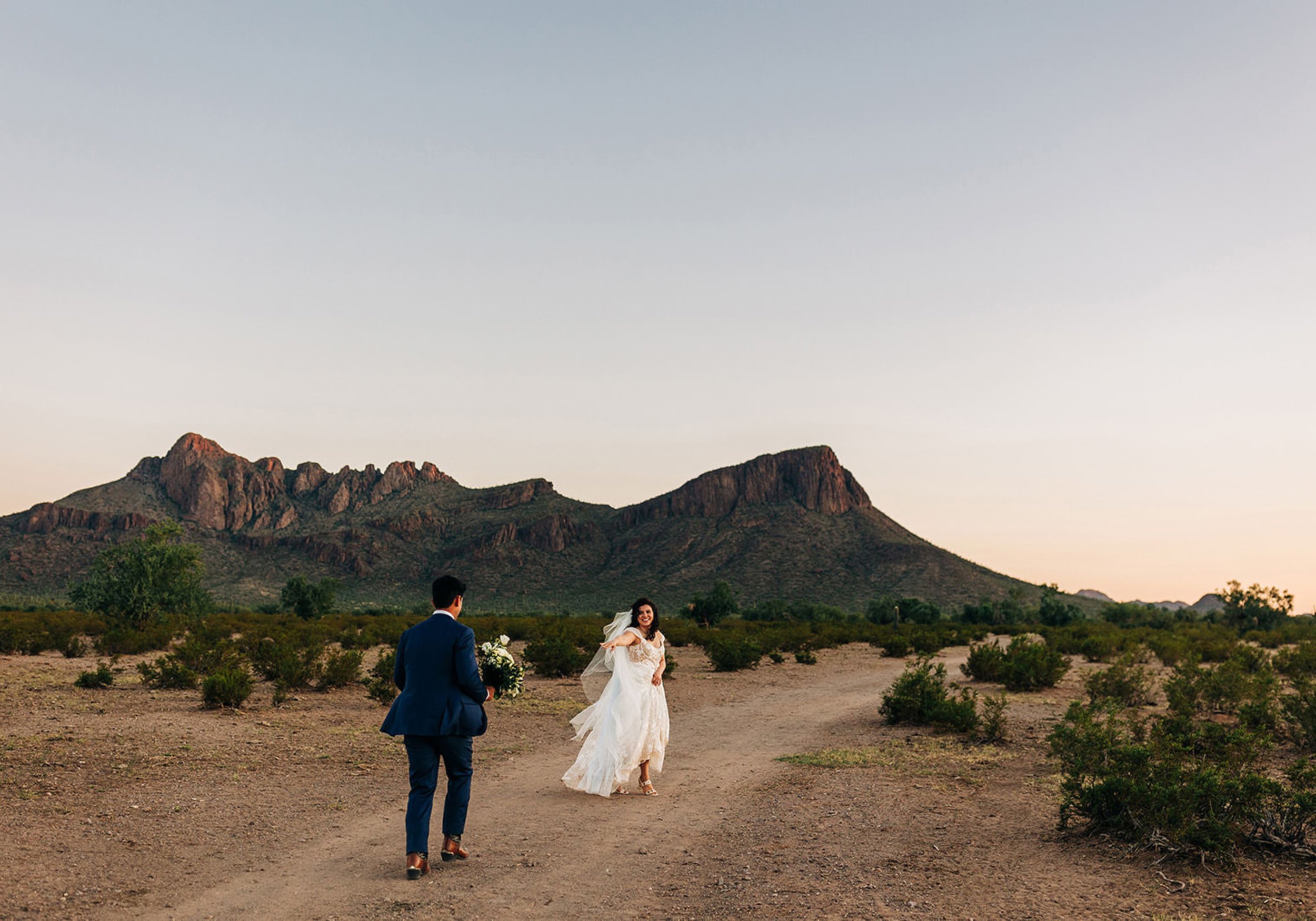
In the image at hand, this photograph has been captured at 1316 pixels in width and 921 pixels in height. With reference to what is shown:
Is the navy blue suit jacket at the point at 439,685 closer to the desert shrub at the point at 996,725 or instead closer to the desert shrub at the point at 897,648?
the desert shrub at the point at 996,725

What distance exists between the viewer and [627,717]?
8.98 metres

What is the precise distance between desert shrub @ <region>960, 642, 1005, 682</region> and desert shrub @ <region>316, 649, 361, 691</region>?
629 inches

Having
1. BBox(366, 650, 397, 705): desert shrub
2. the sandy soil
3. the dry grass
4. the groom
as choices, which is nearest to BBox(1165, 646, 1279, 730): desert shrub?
the sandy soil

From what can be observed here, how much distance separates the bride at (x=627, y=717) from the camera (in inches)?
349

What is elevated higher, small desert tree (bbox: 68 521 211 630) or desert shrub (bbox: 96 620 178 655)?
small desert tree (bbox: 68 521 211 630)

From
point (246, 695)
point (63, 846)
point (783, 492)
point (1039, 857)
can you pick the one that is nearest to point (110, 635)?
point (246, 695)

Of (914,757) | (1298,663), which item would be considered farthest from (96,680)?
(1298,663)

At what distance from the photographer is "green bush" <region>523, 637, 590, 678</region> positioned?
2131cm

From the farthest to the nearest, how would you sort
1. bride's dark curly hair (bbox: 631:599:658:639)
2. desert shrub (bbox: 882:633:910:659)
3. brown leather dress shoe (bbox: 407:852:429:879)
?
desert shrub (bbox: 882:633:910:659), bride's dark curly hair (bbox: 631:599:658:639), brown leather dress shoe (bbox: 407:852:429:879)

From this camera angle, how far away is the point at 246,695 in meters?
14.2

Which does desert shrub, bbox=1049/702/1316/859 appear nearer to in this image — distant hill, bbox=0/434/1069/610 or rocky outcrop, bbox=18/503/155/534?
distant hill, bbox=0/434/1069/610

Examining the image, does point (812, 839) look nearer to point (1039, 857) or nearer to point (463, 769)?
Answer: point (1039, 857)

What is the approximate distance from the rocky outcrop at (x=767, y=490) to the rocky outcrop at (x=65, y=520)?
2715 inches

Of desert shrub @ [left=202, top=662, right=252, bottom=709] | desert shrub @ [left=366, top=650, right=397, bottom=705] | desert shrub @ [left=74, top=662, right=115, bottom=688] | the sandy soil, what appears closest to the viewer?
the sandy soil
